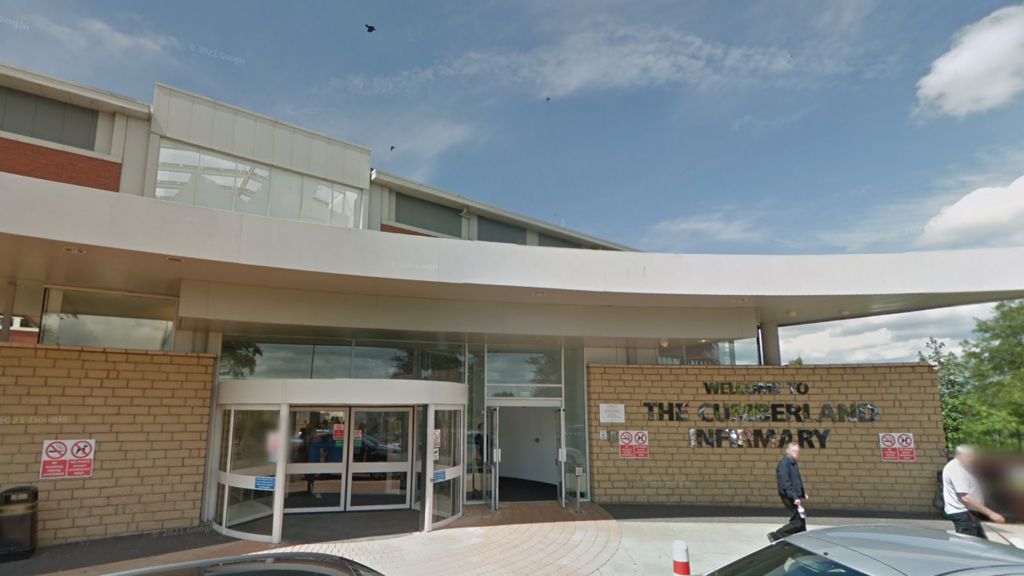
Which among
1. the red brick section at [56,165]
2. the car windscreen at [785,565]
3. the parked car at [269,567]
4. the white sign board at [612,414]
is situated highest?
the red brick section at [56,165]

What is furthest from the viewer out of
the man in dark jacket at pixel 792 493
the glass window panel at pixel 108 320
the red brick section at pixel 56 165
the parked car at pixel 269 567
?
the red brick section at pixel 56 165

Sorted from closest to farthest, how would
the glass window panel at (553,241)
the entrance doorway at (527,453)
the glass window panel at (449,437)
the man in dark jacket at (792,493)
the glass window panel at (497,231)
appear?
the man in dark jacket at (792,493) < the glass window panel at (449,437) < the entrance doorway at (527,453) < the glass window panel at (497,231) < the glass window panel at (553,241)

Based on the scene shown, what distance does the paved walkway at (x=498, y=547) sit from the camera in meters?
7.29

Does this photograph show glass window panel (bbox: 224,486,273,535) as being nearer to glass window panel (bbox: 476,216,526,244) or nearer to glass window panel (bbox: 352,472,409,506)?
glass window panel (bbox: 352,472,409,506)

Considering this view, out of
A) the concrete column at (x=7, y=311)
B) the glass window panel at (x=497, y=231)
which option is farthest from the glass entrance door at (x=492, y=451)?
the glass window panel at (x=497, y=231)

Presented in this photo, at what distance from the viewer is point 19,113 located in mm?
12117

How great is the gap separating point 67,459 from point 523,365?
7.80m

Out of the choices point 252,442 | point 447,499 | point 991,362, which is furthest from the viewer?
point 991,362

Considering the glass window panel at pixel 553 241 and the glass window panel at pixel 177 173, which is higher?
the glass window panel at pixel 553 241

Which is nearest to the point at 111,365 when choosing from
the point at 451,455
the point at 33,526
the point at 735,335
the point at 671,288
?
the point at 33,526

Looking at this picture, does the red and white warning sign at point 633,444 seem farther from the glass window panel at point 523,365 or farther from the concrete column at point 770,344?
the concrete column at point 770,344

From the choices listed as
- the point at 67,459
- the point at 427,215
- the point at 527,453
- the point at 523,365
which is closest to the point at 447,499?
the point at 523,365

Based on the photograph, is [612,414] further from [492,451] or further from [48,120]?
[48,120]

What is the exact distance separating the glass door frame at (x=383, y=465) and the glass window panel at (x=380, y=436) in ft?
0.13
